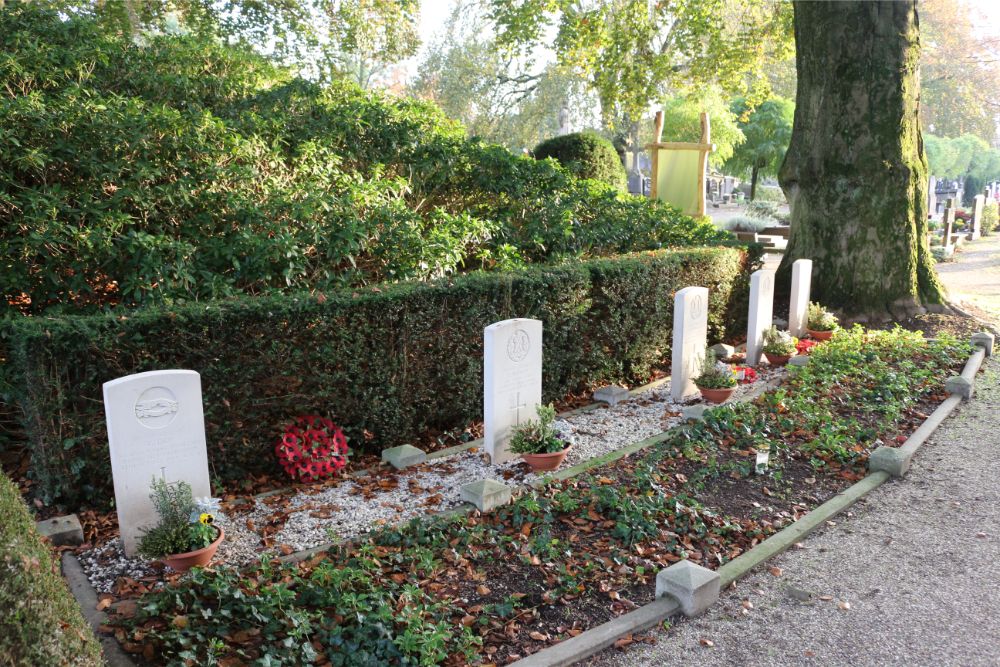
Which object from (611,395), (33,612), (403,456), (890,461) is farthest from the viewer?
(611,395)

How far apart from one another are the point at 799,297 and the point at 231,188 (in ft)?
23.9

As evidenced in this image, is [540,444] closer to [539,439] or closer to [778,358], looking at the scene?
[539,439]

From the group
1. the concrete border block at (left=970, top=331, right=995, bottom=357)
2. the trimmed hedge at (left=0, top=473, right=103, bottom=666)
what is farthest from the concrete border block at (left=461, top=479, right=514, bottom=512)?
the concrete border block at (left=970, top=331, right=995, bottom=357)

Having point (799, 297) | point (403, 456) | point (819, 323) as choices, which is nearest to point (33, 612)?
point (403, 456)

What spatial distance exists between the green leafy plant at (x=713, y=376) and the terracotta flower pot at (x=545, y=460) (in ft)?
7.45

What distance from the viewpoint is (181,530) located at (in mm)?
4164

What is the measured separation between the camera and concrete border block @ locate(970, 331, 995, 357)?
9.24 meters

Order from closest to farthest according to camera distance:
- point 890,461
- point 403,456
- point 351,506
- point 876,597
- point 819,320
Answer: point 876,597, point 351,506, point 890,461, point 403,456, point 819,320

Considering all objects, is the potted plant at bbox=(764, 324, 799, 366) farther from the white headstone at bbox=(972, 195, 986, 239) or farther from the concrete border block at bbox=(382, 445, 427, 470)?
the white headstone at bbox=(972, 195, 986, 239)

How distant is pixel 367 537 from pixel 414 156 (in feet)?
21.2

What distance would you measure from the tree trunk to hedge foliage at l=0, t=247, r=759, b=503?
15.4 ft

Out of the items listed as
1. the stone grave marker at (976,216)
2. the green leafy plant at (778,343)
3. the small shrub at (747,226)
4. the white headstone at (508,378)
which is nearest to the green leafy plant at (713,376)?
the green leafy plant at (778,343)

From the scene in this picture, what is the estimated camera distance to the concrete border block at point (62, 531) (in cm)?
434

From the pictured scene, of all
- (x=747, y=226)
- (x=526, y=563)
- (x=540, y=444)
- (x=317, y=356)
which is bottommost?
(x=526, y=563)
